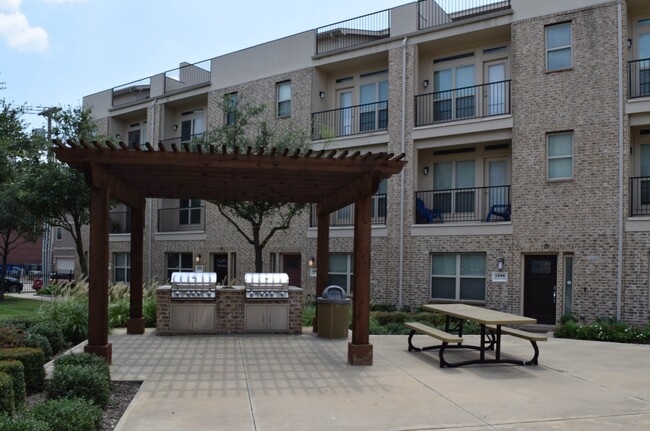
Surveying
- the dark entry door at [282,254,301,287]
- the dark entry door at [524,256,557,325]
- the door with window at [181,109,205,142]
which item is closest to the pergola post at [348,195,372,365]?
the dark entry door at [524,256,557,325]

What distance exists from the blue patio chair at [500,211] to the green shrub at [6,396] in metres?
15.9

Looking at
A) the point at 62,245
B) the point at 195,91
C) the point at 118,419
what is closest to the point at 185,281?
the point at 118,419

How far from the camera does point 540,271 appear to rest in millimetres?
17938

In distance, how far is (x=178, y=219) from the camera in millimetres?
28359

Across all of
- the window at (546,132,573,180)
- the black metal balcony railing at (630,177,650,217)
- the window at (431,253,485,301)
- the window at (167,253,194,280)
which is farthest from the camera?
the window at (167,253,194,280)

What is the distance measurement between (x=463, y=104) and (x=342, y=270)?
7281 mm

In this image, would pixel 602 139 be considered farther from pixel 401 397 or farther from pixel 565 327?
pixel 401 397

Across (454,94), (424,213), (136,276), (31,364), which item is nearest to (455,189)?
(424,213)

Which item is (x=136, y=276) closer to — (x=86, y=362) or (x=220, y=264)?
(x=86, y=362)

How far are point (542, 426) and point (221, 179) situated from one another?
6.18 m

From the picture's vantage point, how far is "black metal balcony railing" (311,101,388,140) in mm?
22109

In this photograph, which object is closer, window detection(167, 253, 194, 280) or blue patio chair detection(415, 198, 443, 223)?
blue patio chair detection(415, 198, 443, 223)

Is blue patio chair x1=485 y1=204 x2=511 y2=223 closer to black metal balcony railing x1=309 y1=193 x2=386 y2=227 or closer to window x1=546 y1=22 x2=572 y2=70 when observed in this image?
black metal balcony railing x1=309 y1=193 x2=386 y2=227

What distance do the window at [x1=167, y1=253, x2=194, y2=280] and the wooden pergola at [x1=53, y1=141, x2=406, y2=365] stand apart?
15.9m
